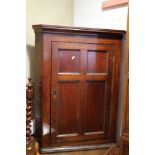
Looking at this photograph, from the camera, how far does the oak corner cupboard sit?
1717 millimetres

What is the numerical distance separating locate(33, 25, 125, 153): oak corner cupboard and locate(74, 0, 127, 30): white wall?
0.77ft

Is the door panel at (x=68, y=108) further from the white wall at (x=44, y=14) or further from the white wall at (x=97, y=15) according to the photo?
the white wall at (x=97, y=15)

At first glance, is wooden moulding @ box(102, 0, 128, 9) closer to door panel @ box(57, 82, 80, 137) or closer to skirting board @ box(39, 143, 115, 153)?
door panel @ box(57, 82, 80, 137)

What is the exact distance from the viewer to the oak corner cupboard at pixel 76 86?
1717mm

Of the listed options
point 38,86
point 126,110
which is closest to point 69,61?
point 38,86

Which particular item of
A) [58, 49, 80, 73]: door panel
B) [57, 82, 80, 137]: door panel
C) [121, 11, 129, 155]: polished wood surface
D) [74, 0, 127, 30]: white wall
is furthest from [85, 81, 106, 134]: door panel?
[74, 0, 127, 30]: white wall

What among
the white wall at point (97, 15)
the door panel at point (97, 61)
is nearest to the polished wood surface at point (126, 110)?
the door panel at point (97, 61)

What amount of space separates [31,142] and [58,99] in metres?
0.41

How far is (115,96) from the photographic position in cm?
190

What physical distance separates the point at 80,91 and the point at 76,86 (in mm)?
58

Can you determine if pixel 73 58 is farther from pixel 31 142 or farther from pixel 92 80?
pixel 31 142

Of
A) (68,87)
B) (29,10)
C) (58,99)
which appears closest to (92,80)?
(68,87)

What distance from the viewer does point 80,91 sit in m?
1.81

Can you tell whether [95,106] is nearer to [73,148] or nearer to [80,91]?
[80,91]
